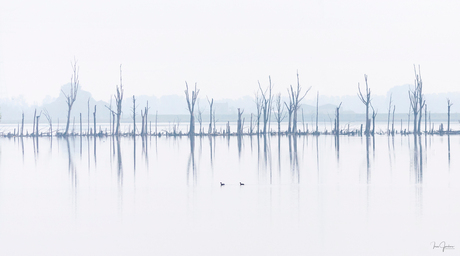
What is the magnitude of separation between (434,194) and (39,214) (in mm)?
5592

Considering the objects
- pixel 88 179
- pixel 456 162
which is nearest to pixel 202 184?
pixel 88 179

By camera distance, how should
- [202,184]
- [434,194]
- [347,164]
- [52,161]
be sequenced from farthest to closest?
1. [52,161]
2. [347,164]
3. [202,184]
4. [434,194]

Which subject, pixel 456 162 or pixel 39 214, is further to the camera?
pixel 456 162

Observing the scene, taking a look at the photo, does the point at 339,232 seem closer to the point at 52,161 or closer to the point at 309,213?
the point at 309,213

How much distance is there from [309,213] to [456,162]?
8.63 m

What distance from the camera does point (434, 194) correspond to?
32.9ft

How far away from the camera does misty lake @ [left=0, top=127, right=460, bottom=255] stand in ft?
21.9

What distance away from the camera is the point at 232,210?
344 inches

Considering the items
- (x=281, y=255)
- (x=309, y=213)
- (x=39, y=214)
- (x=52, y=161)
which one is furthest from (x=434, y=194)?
(x=52, y=161)

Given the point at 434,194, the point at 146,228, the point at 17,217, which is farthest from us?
the point at 434,194

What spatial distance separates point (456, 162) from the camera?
15922 mm

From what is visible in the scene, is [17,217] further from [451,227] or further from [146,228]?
[451,227]

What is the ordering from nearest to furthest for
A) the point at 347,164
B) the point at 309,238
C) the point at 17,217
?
the point at 309,238, the point at 17,217, the point at 347,164

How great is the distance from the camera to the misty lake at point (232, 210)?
668cm
